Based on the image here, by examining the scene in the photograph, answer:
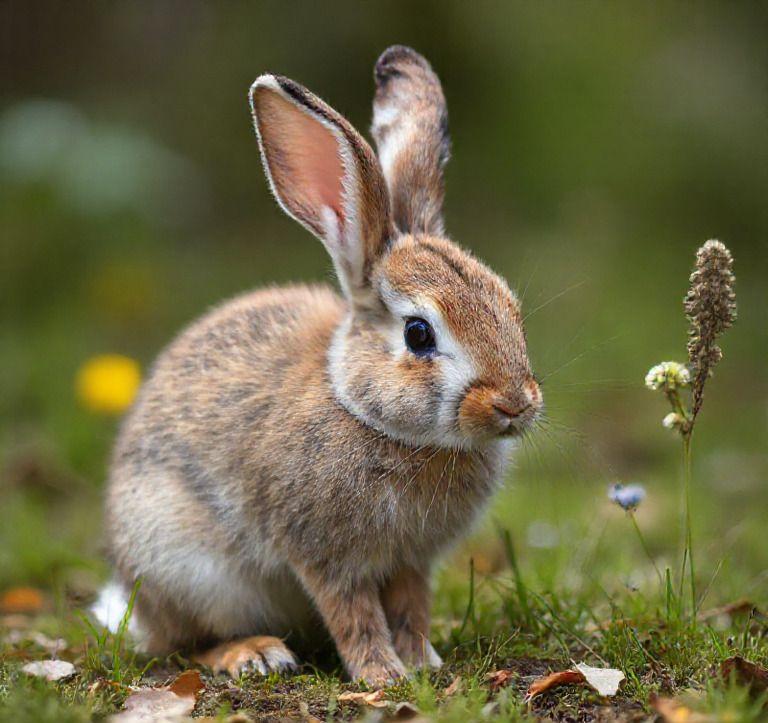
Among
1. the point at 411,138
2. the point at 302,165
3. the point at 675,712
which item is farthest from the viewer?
the point at 411,138

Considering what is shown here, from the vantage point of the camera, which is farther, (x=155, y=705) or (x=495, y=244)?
(x=495, y=244)

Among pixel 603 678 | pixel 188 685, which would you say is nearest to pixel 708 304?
pixel 603 678

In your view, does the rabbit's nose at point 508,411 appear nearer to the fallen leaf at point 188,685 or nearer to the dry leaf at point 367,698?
the dry leaf at point 367,698

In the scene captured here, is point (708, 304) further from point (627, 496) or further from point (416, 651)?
point (416, 651)

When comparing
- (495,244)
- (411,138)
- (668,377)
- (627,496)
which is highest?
(495,244)

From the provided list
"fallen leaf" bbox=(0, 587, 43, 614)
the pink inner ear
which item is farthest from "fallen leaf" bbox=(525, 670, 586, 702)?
"fallen leaf" bbox=(0, 587, 43, 614)

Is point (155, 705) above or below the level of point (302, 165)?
below

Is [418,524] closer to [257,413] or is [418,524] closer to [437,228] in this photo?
[257,413]

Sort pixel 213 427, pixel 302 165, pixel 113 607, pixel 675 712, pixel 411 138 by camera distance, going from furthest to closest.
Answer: pixel 113 607 → pixel 411 138 → pixel 213 427 → pixel 302 165 → pixel 675 712
